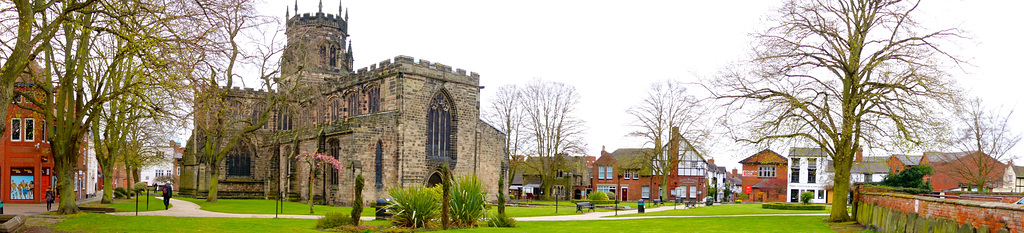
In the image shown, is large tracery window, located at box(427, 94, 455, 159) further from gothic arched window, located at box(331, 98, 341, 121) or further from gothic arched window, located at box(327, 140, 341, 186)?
gothic arched window, located at box(331, 98, 341, 121)

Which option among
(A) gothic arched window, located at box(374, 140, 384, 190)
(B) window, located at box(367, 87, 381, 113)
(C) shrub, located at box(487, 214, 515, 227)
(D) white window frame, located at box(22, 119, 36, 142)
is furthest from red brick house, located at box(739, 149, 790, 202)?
(D) white window frame, located at box(22, 119, 36, 142)

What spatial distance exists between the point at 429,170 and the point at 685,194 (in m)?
34.5

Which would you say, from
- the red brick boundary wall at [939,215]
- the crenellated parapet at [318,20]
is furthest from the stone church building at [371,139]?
the red brick boundary wall at [939,215]

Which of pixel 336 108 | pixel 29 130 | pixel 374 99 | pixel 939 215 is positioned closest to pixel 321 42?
pixel 336 108

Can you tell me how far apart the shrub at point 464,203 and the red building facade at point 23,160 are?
24.5 meters

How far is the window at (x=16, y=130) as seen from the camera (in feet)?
107

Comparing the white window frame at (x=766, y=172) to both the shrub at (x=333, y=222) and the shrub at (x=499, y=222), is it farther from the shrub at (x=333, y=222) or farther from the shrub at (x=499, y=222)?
the shrub at (x=333, y=222)

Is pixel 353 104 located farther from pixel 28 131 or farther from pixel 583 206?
pixel 583 206

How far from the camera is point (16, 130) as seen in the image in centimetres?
3291

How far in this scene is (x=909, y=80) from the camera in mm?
21625

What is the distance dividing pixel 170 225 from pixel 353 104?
23.4m

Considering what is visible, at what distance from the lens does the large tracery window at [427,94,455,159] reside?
3784cm

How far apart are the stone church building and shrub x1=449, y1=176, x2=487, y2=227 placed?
13.0 meters

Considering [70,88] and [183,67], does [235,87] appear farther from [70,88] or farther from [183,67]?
[183,67]
